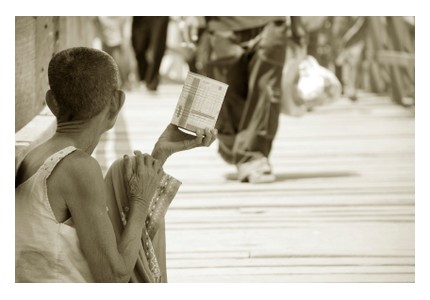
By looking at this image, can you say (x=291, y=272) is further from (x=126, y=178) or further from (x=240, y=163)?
(x=240, y=163)

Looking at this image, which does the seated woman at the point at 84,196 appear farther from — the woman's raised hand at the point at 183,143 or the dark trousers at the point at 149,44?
the dark trousers at the point at 149,44

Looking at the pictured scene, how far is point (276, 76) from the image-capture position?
4.98 m

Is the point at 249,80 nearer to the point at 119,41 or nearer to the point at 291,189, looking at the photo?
the point at 291,189

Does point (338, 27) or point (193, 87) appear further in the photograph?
point (338, 27)

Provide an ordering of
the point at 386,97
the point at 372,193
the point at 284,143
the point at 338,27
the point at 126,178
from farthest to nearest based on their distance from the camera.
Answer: the point at 386,97, the point at 338,27, the point at 284,143, the point at 372,193, the point at 126,178

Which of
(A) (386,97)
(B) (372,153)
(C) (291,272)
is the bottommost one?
(A) (386,97)

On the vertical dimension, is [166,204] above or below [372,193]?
above

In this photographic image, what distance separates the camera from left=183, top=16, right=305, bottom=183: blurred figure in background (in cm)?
488

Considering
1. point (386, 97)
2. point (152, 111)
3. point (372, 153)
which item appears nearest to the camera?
point (372, 153)

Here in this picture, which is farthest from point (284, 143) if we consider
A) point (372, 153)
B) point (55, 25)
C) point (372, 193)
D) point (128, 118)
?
point (55, 25)

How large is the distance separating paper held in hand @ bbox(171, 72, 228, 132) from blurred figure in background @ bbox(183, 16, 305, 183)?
240cm

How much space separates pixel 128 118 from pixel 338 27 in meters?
1.67

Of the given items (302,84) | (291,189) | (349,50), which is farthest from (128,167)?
(349,50)

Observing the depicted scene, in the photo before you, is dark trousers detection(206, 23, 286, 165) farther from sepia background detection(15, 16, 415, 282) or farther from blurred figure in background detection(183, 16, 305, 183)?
sepia background detection(15, 16, 415, 282)
